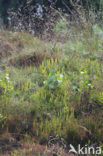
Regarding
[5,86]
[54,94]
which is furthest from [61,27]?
[5,86]

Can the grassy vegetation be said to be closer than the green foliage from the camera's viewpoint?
Yes

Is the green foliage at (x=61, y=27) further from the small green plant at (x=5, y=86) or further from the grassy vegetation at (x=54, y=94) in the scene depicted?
the small green plant at (x=5, y=86)

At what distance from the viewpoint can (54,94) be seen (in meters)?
3.33

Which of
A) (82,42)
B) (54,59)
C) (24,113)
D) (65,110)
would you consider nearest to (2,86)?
(24,113)

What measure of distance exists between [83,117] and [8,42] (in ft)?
10.7

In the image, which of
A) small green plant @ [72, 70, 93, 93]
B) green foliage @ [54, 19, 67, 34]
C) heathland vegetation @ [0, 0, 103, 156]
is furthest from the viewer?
green foliage @ [54, 19, 67, 34]

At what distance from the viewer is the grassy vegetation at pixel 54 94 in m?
2.60

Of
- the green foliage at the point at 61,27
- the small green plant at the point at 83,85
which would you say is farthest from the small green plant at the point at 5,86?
the green foliage at the point at 61,27

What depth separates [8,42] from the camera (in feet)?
18.2

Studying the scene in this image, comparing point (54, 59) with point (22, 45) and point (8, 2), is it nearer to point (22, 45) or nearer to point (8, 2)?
point (22, 45)

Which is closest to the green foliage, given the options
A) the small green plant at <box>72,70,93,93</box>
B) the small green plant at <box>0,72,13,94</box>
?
the small green plant at <box>72,70,93,93</box>

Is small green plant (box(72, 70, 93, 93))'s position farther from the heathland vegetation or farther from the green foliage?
the green foliage

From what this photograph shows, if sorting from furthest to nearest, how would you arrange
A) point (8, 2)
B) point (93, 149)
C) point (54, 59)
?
1. point (8, 2)
2. point (54, 59)
3. point (93, 149)

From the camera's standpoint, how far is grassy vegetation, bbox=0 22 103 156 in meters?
2.60
